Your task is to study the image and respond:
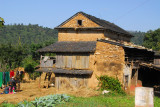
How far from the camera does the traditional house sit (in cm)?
2066

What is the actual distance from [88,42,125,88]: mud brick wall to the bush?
460 mm

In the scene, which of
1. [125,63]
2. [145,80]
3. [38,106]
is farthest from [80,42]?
[38,106]

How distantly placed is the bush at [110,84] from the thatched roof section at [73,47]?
312cm

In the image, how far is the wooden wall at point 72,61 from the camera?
21859 mm

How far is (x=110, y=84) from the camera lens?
20.2 meters

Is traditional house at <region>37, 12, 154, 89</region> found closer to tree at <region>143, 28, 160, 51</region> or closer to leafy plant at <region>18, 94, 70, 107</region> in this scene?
leafy plant at <region>18, 94, 70, 107</region>

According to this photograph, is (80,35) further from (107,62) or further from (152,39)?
(152,39)

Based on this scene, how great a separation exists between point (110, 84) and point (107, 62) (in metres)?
2.28

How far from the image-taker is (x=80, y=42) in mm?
24016

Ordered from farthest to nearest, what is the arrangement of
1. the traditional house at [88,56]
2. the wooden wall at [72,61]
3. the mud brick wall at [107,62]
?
1. the wooden wall at [72,61]
2. the traditional house at [88,56]
3. the mud brick wall at [107,62]

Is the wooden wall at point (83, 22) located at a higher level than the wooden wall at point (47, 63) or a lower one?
higher

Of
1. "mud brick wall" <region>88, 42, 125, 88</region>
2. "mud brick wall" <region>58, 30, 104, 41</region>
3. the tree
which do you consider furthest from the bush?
the tree

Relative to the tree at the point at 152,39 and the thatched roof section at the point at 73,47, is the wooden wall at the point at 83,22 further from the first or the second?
the tree at the point at 152,39

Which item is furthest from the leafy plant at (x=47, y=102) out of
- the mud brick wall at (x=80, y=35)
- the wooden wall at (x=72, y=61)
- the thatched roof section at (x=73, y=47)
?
the mud brick wall at (x=80, y=35)
